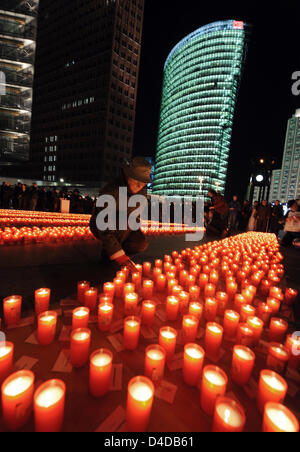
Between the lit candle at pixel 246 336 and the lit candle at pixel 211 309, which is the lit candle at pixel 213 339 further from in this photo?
the lit candle at pixel 211 309

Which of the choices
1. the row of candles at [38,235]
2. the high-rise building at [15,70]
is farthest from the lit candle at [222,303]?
the high-rise building at [15,70]

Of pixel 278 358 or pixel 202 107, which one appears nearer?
pixel 278 358

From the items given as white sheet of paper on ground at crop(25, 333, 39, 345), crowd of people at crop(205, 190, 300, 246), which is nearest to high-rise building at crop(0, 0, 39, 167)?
crowd of people at crop(205, 190, 300, 246)

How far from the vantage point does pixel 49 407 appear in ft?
2.55

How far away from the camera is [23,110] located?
11539mm

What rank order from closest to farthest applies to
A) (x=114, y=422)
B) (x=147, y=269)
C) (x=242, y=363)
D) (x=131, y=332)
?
(x=114, y=422), (x=242, y=363), (x=131, y=332), (x=147, y=269)

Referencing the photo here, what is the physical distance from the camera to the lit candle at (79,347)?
1.21 m

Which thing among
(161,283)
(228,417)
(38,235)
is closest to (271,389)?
(228,417)

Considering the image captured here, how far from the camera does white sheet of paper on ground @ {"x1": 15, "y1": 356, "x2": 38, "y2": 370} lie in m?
1.22

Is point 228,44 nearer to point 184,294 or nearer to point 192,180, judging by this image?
point 192,180

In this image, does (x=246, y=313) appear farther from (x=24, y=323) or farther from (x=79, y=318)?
(x=24, y=323)

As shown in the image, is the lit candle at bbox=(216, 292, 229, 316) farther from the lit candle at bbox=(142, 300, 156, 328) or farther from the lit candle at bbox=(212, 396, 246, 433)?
the lit candle at bbox=(212, 396, 246, 433)

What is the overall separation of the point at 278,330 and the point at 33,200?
1055 cm

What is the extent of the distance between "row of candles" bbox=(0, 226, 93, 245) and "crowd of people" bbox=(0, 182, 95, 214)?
5.94m
